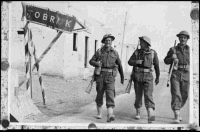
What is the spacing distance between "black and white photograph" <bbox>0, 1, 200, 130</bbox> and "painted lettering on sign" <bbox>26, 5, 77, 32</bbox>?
16mm

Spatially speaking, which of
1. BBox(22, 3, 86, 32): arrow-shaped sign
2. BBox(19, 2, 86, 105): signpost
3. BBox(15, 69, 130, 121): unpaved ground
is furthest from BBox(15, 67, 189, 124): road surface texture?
BBox(22, 3, 86, 32): arrow-shaped sign

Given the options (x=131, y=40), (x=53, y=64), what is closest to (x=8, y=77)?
(x=53, y=64)

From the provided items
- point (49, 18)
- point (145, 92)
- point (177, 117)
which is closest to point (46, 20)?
point (49, 18)

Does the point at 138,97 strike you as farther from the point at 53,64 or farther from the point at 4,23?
the point at 4,23

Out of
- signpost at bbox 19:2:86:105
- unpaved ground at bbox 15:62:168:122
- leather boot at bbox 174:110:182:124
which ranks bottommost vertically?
leather boot at bbox 174:110:182:124

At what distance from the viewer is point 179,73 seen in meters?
4.44

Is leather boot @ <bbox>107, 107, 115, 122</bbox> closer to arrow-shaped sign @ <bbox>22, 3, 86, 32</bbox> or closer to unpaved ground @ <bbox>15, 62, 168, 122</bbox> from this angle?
unpaved ground @ <bbox>15, 62, 168, 122</bbox>

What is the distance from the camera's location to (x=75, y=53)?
4.72 meters

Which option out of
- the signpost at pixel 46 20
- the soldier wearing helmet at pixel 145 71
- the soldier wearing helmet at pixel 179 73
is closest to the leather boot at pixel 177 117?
the soldier wearing helmet at pixel 179 73

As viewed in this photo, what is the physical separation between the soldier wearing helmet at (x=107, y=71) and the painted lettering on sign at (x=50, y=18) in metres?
0.61

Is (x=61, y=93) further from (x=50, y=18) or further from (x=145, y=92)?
(x=145, y=92)

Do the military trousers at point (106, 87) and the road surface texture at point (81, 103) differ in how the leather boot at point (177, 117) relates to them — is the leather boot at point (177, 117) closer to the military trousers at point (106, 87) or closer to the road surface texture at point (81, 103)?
the road surface texture at point (81, 103)

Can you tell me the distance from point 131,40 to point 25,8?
1.79 metres

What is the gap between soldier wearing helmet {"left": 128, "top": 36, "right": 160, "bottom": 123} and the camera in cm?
441
